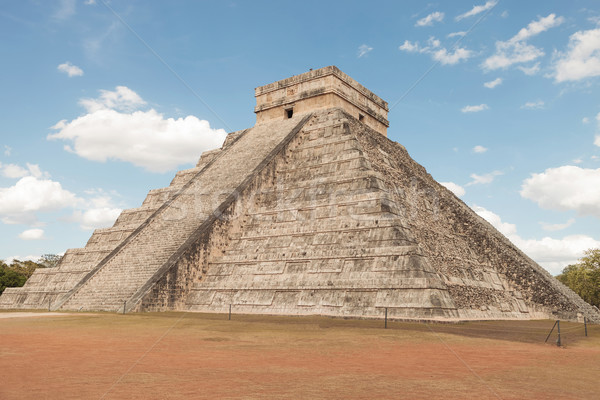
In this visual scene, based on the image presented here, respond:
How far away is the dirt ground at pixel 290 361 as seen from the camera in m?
5.27

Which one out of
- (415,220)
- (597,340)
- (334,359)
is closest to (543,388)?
(334,359)

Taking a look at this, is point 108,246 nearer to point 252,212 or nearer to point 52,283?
point 52,283

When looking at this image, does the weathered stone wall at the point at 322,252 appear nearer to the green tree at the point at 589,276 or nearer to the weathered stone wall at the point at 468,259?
the weathered stone wall at the point at 468,259

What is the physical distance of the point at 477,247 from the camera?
751 inches

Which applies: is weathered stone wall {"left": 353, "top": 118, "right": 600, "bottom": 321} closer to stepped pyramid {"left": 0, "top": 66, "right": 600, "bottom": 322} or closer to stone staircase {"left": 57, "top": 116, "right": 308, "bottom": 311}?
stepped pyramid {"left": 0, "top": 66, "right": 600, "bottom": 322}

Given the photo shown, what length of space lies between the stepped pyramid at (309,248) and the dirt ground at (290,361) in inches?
76.4

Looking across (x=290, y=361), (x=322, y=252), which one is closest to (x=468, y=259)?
(x=322, y=252)

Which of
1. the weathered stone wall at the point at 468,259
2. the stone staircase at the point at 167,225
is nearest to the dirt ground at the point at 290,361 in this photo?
the weathered stone wall at the point at 468,259

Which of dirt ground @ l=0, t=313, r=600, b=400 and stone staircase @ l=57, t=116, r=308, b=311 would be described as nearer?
dirt ground @ l=0, t=313, r=600, b=400

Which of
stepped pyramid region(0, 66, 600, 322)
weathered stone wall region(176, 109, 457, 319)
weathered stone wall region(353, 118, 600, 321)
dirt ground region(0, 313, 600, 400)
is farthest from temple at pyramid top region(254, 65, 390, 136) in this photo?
dirt ground region(0, 313, 600, 400)

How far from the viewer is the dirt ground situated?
527cm

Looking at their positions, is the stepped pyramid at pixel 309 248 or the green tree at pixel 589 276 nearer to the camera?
the stepped pyramid at pixel 309 248

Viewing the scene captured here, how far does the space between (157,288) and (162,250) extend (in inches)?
90.0

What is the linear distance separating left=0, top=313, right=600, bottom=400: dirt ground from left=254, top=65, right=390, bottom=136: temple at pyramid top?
13.4 meters
